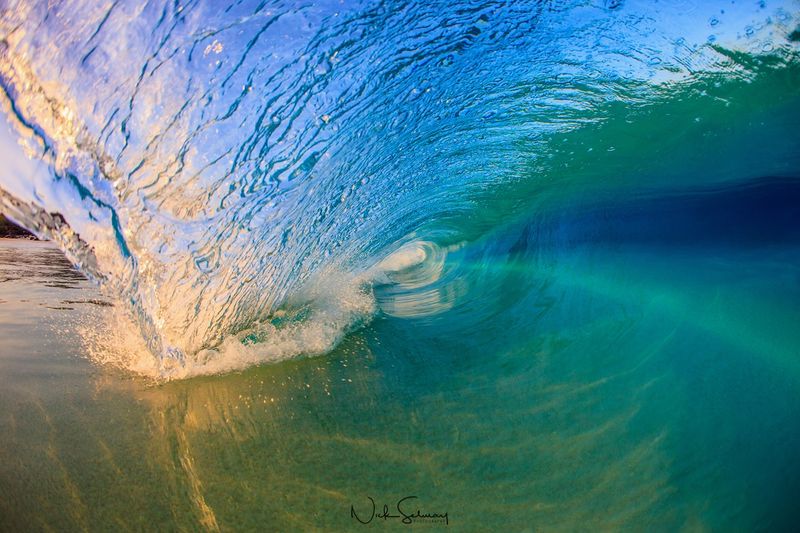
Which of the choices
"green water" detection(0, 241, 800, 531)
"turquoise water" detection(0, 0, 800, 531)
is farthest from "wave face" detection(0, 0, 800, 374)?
"green water" detection(0, 241, 800, 531)

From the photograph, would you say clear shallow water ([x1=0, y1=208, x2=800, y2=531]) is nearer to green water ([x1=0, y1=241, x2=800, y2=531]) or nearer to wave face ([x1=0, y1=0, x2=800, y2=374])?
green water ([x1=0, y1=241, x2=800, y2=531])

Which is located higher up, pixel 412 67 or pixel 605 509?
pixel 412 67

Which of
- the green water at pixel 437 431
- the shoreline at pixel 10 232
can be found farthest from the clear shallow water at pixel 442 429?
the shoreline at pixel 10 232

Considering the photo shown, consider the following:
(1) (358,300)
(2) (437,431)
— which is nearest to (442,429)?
(2) (437,431)

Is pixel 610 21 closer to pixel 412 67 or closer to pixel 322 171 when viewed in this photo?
pixel 412 67

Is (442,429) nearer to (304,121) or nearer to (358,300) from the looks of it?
(358,300)

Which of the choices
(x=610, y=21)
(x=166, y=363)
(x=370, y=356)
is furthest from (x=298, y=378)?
(x=610, y=21)
